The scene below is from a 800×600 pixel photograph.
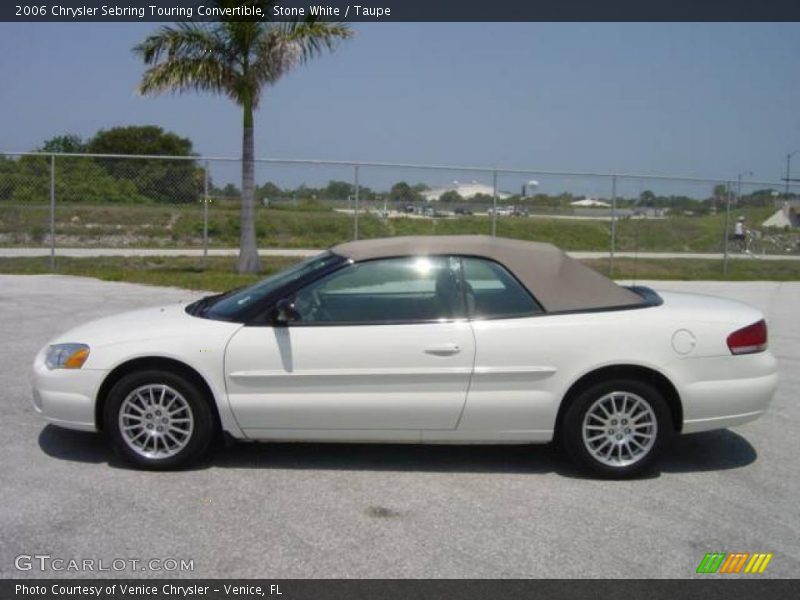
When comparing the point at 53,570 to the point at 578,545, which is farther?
the point at 578,545

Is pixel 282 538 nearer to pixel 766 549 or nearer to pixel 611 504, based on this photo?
pixel 611 504

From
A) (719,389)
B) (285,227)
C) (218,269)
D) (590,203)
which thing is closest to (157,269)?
(218,269)

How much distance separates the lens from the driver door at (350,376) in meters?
5.00

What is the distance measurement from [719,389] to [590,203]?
1313 centimetres

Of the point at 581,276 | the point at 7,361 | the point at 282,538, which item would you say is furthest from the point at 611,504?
the point at 7,361

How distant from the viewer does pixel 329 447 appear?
18.6 ft

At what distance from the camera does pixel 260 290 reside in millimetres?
5473

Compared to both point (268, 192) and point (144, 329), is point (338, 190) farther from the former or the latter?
point (144, 329)

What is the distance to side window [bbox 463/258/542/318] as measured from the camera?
5.16 metres

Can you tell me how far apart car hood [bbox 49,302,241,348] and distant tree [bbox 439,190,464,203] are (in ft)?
39.6

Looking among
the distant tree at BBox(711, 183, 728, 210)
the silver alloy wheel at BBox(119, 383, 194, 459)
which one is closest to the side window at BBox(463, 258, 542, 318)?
the silver alloy wheel at BBox(119, 383, 194, 459)

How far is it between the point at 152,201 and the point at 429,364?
44.3 feet

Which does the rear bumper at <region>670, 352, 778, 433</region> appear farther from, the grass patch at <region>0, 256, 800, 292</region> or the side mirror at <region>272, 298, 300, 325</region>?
the grass patch at <region>0, 256, 800, 292</region>

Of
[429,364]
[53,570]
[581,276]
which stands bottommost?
[53,570]
